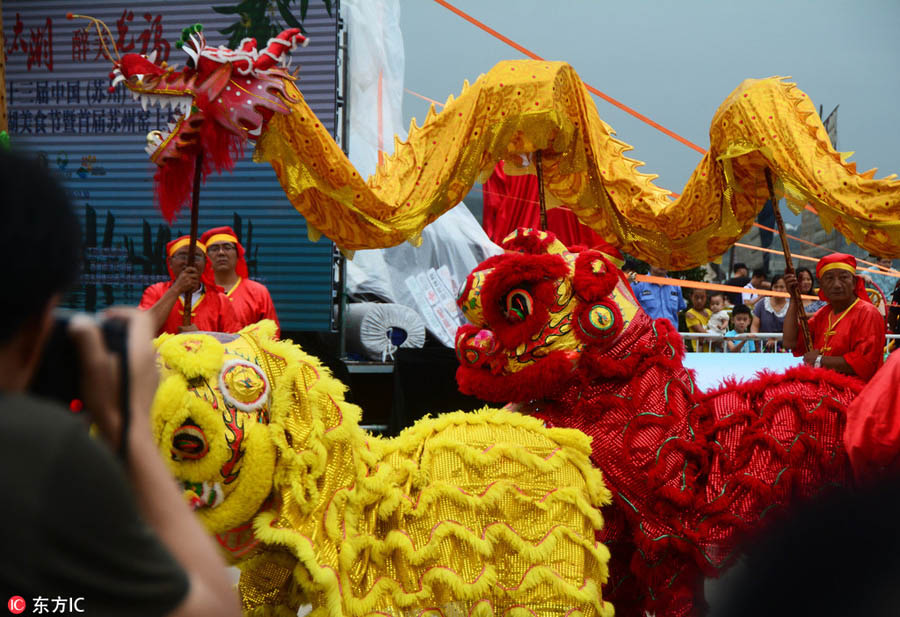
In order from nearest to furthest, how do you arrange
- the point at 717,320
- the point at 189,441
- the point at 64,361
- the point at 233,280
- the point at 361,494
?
the point at 64,361
the point at 189,441
the point at 361,494
the point at 233,280
the point at 717,320

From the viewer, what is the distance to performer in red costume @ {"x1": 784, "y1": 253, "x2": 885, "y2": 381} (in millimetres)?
3467

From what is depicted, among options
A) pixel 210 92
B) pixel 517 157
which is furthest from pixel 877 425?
→ pixel 210 92

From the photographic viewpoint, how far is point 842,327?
3.76 metres

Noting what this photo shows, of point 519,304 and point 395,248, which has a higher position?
point 519,304

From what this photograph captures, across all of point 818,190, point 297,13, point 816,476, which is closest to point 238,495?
point 816,476

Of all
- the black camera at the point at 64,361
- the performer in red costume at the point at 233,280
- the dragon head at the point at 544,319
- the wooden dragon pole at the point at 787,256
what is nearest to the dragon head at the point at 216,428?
the dragon head at the point at 544,319

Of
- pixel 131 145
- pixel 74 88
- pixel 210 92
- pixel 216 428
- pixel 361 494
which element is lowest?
pixel 361 494

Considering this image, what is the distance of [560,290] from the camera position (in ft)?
8.58

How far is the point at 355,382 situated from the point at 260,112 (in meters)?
3.16

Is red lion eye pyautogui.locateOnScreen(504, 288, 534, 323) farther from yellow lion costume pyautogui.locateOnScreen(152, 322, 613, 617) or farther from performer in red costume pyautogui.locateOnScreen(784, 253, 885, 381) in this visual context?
performer in red costume pyautogui.locateOnScreen(784, 253, 885, 381)

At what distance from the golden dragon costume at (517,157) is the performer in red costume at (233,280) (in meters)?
1.23

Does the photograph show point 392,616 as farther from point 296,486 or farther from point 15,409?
point 15,409

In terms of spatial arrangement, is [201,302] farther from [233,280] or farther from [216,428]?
[216,428]

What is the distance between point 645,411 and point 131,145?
5235 mm
